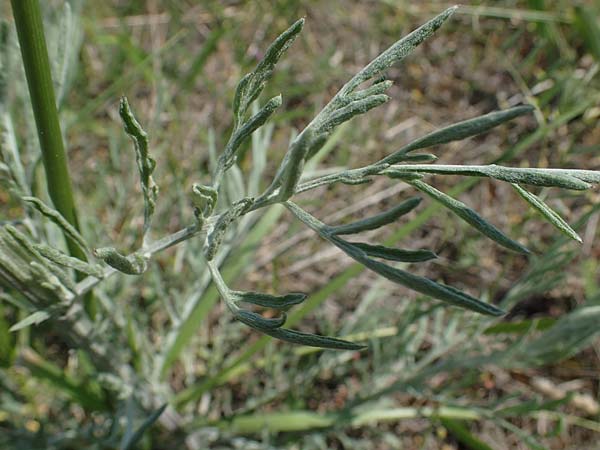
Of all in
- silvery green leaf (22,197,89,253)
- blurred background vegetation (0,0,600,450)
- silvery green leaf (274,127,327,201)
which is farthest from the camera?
blurred background vegetation (0,0,600,450)

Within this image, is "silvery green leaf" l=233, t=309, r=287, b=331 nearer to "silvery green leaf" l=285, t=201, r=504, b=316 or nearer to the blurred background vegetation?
"silvery green leaf" l=285, t=201, r=504, b=316

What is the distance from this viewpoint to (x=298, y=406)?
153cm

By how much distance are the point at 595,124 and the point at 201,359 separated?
1420 millimetres

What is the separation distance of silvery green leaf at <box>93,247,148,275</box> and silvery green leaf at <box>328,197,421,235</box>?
0.21 metres

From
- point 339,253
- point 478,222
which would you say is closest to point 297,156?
point 478,222

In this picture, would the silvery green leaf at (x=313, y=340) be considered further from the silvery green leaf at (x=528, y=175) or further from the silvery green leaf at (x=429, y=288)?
the silvery green leaf at (x=528, y=175)

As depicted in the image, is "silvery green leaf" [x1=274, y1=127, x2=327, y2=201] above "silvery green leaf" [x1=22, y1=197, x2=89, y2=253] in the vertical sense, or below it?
above

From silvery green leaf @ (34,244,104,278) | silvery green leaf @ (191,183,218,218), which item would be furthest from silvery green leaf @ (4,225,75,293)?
silvery green leaf @ (191,183,218,218)

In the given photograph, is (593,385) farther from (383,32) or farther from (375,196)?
(383,32)

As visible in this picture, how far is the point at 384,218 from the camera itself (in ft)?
2.12

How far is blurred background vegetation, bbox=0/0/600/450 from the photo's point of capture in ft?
4.44

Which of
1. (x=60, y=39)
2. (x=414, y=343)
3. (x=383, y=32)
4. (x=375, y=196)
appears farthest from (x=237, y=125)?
(x=383, y=32)

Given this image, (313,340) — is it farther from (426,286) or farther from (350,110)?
(350,110)

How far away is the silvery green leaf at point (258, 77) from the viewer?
2.20 feet
